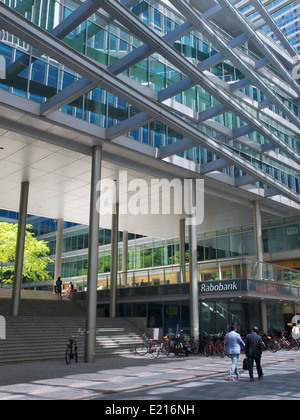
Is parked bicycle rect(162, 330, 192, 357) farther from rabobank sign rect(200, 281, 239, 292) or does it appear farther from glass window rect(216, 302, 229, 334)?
glass window rect(216, 302, 229, 334)

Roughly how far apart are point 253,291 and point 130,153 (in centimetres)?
996

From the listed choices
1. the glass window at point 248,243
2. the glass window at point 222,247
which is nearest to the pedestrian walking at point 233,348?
the glass window at point 248,243

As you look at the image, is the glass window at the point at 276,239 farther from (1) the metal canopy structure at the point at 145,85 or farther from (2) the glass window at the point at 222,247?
(1) the metal canopy structure at the point at 145,85

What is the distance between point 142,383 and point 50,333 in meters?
11.3

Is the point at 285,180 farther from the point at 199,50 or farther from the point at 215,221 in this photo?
the point at 199,50

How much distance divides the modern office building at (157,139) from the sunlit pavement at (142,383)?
4415 mm

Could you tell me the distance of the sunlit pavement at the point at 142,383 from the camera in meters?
9.26

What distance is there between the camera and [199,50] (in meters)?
23.5

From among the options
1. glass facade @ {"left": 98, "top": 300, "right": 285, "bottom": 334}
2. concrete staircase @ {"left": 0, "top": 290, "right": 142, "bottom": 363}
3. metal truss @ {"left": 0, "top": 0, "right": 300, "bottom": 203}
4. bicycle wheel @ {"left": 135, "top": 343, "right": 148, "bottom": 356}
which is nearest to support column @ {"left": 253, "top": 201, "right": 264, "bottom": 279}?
glass facade @ {"left": 98, "top": 300, "right": 285, "bottom": 334}

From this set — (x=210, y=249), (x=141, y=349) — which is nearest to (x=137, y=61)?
(x=141, y=349)

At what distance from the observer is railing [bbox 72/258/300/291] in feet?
77.4

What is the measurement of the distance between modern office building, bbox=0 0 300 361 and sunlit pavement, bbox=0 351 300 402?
174 inches

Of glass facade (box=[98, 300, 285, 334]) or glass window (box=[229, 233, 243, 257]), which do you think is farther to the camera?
glass window (box=[229, 233, 243, 257])
